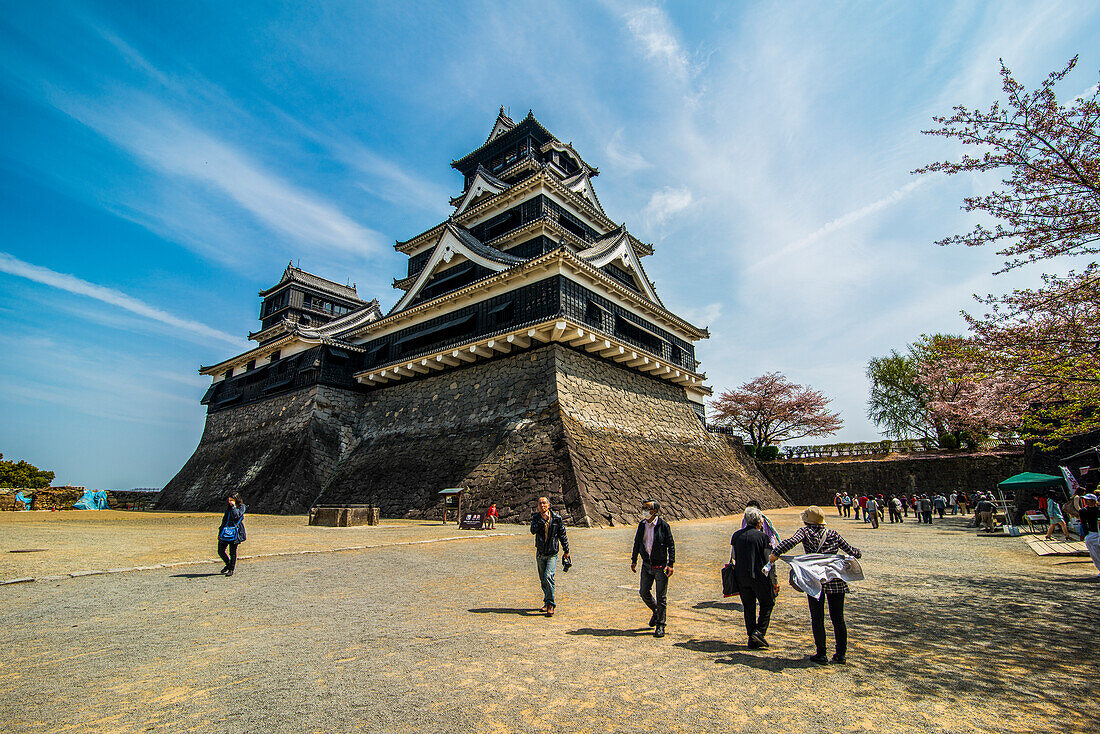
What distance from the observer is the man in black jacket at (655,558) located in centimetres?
514

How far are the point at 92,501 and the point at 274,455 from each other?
1561cm

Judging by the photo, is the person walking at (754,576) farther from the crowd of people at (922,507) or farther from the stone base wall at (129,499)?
the stone base wall at (129,499)

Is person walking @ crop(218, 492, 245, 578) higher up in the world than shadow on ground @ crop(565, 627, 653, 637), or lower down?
higher up

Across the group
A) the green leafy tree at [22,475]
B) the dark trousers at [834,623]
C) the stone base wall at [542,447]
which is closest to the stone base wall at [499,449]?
the stone base wall at [542,447]

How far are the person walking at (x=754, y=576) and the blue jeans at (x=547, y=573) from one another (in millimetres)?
2102

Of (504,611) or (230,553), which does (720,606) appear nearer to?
(504,611)

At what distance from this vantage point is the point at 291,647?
443 centimetres

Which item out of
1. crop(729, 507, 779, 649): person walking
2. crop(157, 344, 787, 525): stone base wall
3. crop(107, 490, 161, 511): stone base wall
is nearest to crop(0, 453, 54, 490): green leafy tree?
crop(107, 490, 161, 511): stone base wall

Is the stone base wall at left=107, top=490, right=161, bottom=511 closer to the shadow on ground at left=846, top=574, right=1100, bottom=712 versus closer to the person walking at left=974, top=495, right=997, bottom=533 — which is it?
the shadow on ground at left=846, top=574, right=1100, bottom=712

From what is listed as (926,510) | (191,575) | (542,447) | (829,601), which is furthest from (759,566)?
Result: (926,510)

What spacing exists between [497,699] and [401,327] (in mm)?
24533

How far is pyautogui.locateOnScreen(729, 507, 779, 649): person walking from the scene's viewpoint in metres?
4.77

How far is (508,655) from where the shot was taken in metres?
4.34

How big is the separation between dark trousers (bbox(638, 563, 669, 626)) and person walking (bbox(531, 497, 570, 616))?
98 centimetres
